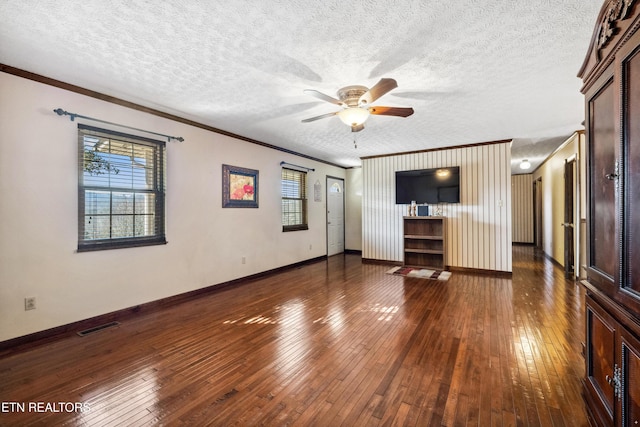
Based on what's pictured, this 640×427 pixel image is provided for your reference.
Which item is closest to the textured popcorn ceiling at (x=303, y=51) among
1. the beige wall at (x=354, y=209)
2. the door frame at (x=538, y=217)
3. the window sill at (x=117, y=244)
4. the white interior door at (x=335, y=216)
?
the window sill at (x=117, y=244)

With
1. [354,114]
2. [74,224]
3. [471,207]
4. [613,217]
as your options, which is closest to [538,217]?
[471,207]

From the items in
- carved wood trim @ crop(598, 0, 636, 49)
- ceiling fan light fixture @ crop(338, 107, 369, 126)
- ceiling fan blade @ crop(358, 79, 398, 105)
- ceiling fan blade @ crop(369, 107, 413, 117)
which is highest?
ceiling fan blade @ crop(358, 79, 398, 105)

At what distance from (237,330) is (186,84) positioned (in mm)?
2666

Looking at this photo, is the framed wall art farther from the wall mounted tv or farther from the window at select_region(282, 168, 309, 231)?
the wall mounted tv

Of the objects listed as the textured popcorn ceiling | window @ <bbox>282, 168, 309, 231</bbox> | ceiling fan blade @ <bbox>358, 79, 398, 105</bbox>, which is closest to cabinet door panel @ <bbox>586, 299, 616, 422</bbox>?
the textured popcorn ceiling

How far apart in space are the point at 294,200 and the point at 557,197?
5833 millimetres

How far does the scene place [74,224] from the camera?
2.98 m

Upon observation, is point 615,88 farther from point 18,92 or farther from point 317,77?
point 18,92

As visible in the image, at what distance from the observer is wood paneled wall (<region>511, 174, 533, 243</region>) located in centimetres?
933

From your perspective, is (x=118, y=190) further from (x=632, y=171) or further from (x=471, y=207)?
(x=471, y=207)

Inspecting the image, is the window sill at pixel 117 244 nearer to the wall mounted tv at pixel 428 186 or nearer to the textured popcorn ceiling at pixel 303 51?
the textured popcorn ceiling at pixel 303 51

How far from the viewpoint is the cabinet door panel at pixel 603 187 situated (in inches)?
56.9

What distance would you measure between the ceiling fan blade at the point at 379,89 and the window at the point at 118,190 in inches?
110

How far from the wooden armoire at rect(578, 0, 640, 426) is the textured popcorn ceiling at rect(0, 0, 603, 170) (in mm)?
699
